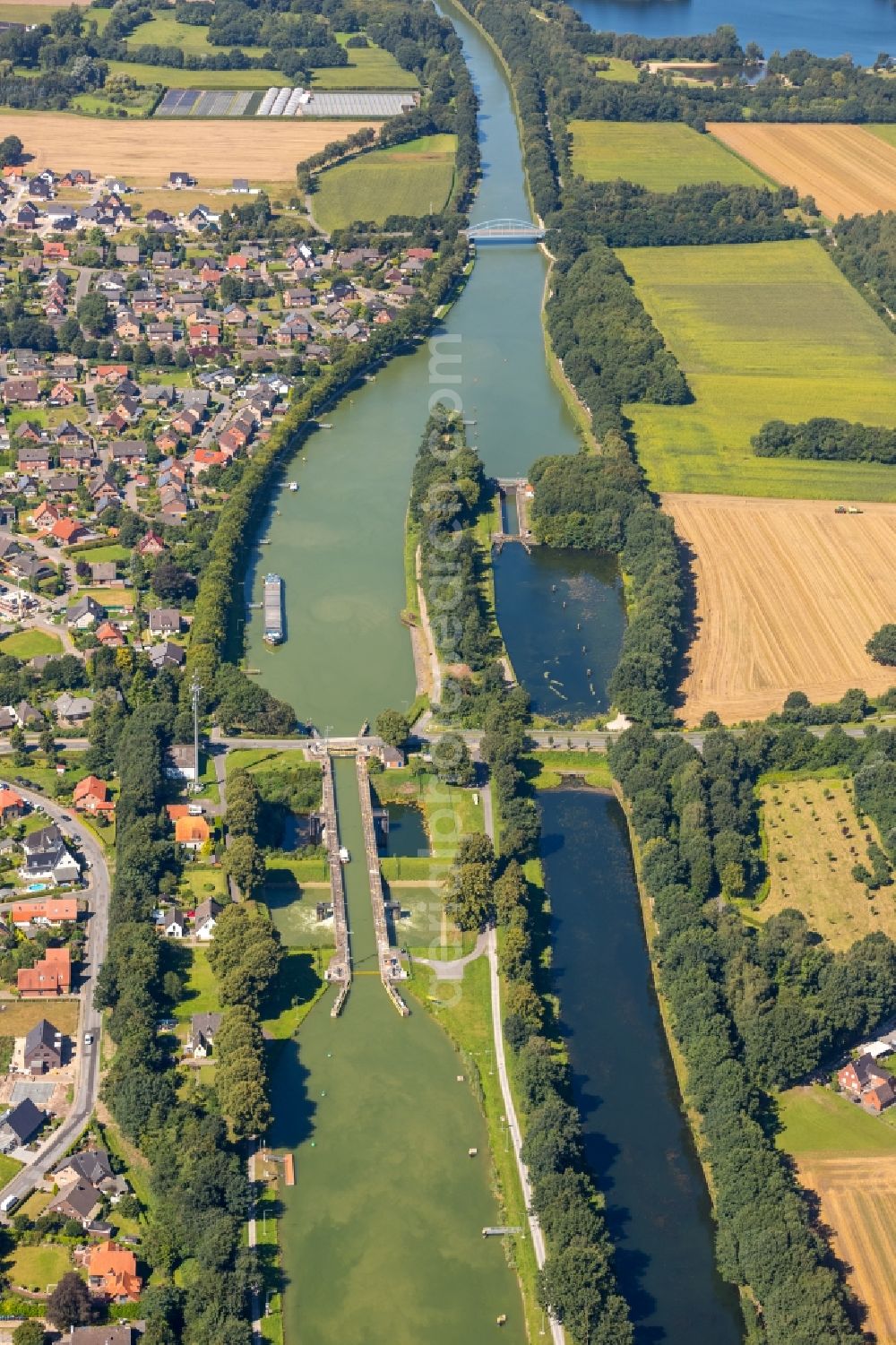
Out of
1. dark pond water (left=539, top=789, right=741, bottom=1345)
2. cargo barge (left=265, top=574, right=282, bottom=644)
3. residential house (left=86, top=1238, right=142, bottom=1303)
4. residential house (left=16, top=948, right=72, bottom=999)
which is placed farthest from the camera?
cargo barge (left=265, top=574, right=282, bottom=644)

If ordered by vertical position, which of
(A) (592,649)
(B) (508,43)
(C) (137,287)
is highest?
(B) (508,43)

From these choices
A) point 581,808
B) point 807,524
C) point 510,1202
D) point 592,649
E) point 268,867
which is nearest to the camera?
point 510,1202

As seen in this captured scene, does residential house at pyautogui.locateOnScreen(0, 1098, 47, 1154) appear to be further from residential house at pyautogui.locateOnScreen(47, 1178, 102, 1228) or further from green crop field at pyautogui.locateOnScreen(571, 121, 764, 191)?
green crop field at pyautogui.locateOnScreen(571, 121, 764, 191)

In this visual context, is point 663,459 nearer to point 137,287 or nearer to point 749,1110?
point 137,287

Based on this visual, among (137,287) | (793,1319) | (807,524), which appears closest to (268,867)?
(793,1319)

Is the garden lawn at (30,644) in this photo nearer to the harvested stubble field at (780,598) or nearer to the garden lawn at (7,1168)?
the garden lawn at (7,1168)

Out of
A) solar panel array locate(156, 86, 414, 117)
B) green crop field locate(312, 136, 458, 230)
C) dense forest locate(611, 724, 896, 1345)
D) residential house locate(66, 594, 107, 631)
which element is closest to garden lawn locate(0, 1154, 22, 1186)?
dense forest locate(611, 724, 896, 1345)

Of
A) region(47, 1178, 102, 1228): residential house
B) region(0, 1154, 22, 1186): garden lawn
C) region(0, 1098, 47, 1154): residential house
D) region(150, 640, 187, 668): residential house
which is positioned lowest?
region(47, 1178, 102, 1228): residential house
